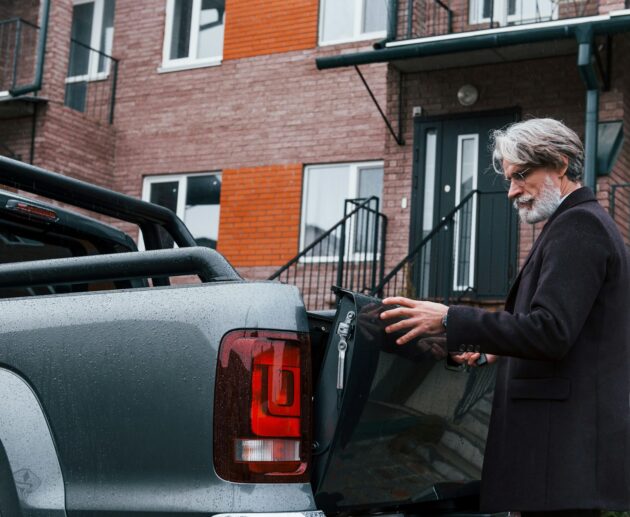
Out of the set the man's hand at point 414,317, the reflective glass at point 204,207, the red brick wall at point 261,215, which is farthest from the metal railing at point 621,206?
the man's hand at point 414,317

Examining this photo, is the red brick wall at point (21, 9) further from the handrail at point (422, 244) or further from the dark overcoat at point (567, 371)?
the dark overcoat at point (567, 371)

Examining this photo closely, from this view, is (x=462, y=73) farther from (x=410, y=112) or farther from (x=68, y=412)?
(x=68, y=412)

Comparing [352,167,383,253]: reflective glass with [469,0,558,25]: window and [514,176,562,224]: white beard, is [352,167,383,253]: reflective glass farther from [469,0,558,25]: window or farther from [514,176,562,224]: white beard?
[514,176,562,224]: white beard

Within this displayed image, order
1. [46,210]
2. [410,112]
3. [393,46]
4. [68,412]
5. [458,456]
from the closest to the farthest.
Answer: [68,412]
[458,456]
[46,210]
[393,46]
[410,112]

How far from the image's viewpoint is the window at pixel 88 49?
18.6 meters

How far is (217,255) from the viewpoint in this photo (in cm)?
308

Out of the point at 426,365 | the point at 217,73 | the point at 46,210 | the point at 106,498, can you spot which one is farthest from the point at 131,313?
the point at 217,73

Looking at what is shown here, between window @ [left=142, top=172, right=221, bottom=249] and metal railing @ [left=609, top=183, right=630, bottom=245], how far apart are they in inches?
249

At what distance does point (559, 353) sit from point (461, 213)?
10180 millimetres

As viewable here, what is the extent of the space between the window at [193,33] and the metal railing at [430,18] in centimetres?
425

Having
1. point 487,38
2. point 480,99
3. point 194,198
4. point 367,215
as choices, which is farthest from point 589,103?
point 194,198

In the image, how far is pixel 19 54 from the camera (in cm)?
1845

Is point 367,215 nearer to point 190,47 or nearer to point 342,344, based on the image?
point 190,47

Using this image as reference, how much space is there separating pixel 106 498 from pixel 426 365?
111 centimetres
